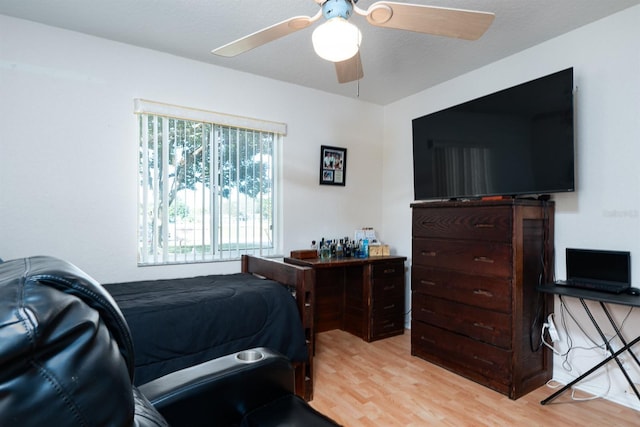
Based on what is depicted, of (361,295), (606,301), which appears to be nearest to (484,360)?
(606,301)

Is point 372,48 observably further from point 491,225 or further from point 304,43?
point 491,225

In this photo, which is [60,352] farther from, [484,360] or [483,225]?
[484,360]

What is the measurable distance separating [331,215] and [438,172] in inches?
48.0

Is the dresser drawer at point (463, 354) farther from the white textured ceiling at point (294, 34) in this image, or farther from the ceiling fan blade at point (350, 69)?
the white textured ceiling at point (294, 34)

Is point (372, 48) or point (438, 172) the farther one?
point (438, 172)

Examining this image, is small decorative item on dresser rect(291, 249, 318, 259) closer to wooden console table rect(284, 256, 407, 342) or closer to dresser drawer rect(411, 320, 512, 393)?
wooden console table rect(284, 256, 407, 342)

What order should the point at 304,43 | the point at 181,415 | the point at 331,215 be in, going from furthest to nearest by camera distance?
1. the point at 331,215
2. the point at 304,43
3. the point at 181,415

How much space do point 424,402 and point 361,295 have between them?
50.0 inches

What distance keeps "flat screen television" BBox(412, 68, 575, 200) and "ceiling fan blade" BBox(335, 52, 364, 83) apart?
1.15m

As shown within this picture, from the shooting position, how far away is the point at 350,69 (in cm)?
196

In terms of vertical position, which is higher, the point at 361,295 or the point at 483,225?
the point at 483,225

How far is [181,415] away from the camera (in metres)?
1.06

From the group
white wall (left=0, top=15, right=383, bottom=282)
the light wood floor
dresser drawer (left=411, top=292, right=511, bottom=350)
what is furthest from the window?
dresser drawer (left=411, top=292, right=511, bottom=350)

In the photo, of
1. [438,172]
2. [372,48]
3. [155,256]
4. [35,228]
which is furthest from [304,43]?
[35,228]
